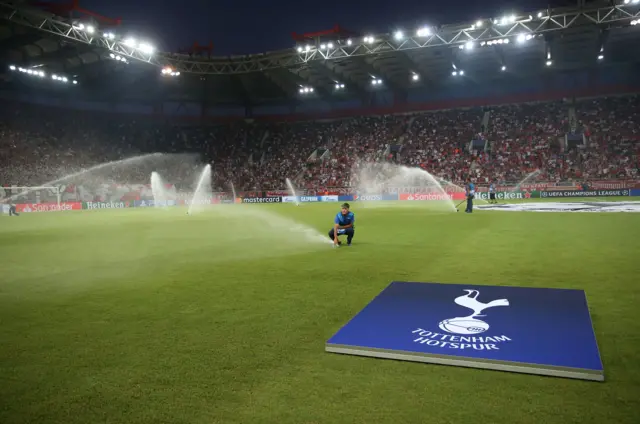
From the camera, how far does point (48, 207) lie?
136ft

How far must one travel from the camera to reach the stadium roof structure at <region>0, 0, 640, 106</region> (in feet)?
104

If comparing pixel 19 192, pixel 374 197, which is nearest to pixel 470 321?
pixel 374 197

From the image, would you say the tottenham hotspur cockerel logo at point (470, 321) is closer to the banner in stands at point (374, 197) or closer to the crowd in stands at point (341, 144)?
the crowd in stands at point (341, 144)

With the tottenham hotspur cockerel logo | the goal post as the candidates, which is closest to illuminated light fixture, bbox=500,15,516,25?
the tottenham hotspur cockerel logo

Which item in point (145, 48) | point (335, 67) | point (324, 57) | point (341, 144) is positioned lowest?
point (341, 144)

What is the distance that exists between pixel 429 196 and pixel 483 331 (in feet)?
134

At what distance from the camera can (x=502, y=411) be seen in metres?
3.52

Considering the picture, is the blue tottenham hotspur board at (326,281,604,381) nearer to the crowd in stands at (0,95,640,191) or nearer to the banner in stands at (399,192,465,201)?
the banner in stands at (399,192,465,201)

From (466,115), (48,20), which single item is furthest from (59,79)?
(466,115)

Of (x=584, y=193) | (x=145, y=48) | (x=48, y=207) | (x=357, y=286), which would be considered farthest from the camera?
(x=48, y=207)

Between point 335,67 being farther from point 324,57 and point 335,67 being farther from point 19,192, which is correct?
point 19,192

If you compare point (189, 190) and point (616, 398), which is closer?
point (616, 398)

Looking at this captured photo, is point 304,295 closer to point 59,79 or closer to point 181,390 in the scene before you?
point 181,390

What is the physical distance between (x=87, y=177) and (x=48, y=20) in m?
23.8
